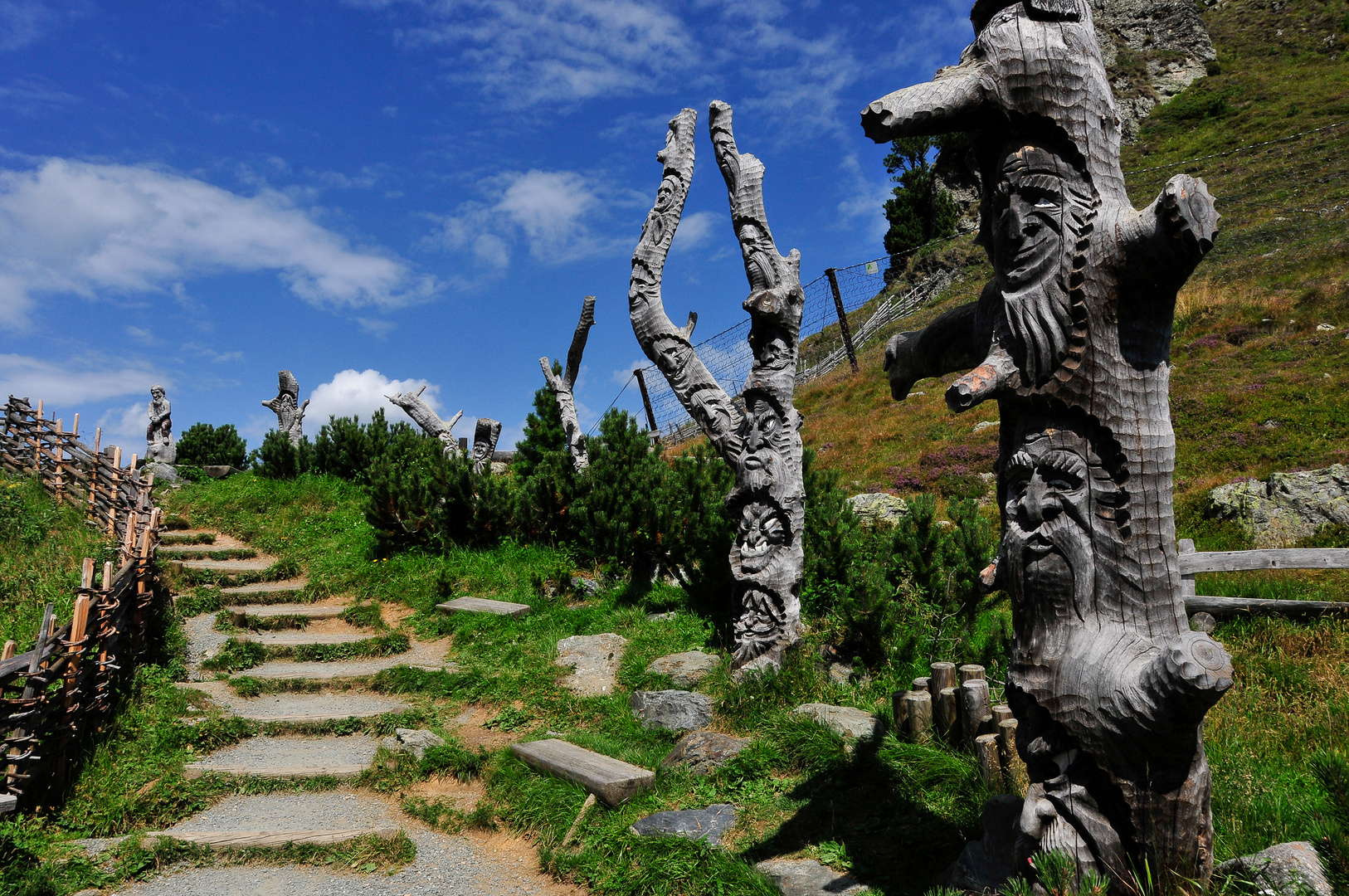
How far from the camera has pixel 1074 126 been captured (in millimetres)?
2219

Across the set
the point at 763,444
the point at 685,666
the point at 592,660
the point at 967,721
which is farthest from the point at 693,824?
the point at 592,660

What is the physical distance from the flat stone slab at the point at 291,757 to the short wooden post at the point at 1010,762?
4.86 metres

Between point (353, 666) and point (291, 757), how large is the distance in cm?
187

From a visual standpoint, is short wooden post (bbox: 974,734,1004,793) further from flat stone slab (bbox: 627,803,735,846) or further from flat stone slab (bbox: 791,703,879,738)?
flat stone slab (bbox: 627,803,735,846)

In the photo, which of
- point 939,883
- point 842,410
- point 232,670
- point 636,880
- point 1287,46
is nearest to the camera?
point 939,883

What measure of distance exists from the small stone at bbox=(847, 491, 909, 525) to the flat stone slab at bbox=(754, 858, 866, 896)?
6664mm

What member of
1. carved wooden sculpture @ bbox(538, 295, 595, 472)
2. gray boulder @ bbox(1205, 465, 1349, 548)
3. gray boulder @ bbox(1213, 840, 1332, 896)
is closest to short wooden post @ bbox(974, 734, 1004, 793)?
gray boulder @ bbox(1213, 840, 1332, 896)

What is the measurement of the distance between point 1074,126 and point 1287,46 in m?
58.8

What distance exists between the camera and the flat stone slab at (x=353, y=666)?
25.3 feet

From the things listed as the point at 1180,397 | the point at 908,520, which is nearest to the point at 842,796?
the point at 908,520

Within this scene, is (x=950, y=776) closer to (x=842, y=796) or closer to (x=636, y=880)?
(x=842, y=796)

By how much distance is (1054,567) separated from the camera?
7.23ft

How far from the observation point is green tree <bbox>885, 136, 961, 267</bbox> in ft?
132

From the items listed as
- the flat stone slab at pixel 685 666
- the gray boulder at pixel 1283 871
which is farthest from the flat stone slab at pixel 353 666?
the gray boulder at pixel 1283 871
